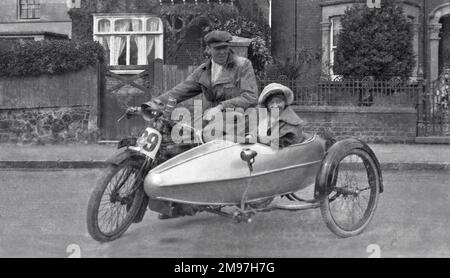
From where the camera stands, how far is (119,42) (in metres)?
25.2

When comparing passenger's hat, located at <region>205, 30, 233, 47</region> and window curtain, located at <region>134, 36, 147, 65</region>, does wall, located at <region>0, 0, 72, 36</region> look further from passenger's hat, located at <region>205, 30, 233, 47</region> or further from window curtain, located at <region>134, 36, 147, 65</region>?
passenger's hat, located at <region>205, 30, 233, 47</region>

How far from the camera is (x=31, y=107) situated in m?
16.6

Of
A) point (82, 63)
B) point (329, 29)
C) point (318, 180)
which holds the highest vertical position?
point (329, 29)

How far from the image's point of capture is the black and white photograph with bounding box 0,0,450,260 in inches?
224

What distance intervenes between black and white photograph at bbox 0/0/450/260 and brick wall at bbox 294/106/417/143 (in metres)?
0.03

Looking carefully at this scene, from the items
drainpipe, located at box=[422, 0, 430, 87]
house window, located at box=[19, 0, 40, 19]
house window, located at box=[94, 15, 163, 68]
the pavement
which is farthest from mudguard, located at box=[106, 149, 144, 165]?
house window, located at box=[19, 0, 40, 19]

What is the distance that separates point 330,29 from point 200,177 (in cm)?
1797

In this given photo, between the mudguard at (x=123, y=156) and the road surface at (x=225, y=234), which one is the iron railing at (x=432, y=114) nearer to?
the road surface at (x=225, y=234)

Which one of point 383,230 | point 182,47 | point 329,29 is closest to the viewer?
point 383,230
